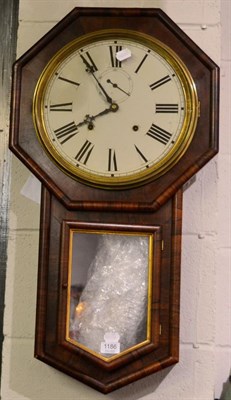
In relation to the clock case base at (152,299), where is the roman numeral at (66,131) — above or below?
above

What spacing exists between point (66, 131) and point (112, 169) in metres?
0.12

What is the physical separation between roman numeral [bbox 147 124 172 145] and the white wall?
153 mm

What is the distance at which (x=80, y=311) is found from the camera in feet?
3.78

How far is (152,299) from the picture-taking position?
113 cm

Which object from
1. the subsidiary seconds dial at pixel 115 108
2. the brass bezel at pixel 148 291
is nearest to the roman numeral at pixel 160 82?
the subsidiary seconds dial at pixel 115 108

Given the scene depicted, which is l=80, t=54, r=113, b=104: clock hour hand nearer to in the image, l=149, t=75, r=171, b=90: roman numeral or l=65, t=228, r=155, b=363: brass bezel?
l=149, t=75, r=171, b=90: roman numeral

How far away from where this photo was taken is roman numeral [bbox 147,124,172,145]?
3.74ft

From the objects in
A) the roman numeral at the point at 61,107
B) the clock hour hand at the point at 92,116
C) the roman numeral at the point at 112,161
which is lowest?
the roman numeral at the point at 112,161

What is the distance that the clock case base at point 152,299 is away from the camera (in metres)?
1.12

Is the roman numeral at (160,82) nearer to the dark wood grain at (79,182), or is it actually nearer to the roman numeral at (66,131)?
the dark wood grain at (79,182)

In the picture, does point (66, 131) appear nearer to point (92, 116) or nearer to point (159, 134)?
point (92, 116)

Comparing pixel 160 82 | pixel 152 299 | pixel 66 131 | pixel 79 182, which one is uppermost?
pixel 160 82

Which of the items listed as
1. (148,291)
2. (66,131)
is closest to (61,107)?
(66,131)

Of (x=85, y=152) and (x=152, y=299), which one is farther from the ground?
(x=85, y=152)
